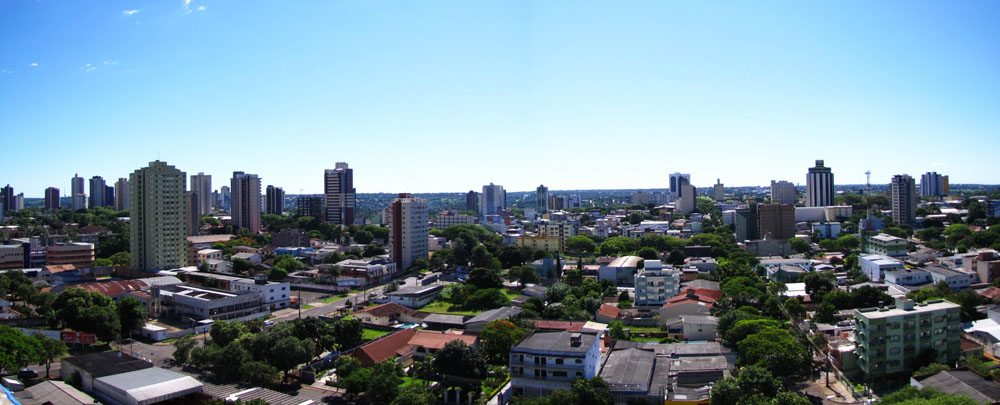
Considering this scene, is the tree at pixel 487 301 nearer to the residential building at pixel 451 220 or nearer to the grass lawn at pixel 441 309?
the grass lawn at pixel 441 309

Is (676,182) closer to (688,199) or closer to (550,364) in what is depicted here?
(688,199)

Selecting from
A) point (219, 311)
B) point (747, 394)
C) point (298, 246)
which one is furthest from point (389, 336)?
point (298, 246)

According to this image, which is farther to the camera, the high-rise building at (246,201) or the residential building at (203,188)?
the residential building at (203,188)

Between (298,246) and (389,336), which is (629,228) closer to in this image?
(298,246)

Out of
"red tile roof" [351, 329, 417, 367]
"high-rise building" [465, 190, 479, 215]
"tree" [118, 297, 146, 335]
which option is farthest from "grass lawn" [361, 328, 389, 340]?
"high-rise building" [465, 190, 479, 215]

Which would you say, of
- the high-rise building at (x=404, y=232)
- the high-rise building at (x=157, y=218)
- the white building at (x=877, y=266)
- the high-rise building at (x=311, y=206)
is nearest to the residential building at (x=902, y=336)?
the white building at (x=877, y=266)

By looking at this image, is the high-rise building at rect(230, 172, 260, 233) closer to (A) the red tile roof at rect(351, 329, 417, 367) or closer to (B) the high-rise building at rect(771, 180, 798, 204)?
(A) the red tile roof at rect(351, 329, 417, 367)

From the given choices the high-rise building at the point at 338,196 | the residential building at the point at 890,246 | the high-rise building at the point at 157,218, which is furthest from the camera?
the high-rise building at the point at 338,196
